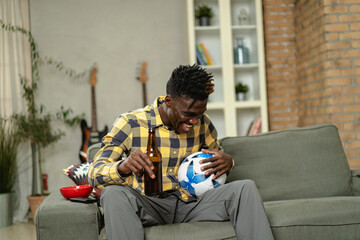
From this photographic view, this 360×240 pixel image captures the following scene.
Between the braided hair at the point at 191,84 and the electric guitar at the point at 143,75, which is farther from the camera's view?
the electric guitar at the point at 143,75

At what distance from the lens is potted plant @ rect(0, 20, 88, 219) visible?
4.28 meters

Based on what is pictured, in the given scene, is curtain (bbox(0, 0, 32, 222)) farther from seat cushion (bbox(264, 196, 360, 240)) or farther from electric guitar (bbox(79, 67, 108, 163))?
seat cushion (bbox(264, 196, 360, 240))

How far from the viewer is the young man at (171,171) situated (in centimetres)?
178

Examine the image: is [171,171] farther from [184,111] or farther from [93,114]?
[93,114]

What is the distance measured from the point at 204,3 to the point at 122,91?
132 cm

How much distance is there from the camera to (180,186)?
7.07ft

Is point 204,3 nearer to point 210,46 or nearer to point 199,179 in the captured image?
point 210,46

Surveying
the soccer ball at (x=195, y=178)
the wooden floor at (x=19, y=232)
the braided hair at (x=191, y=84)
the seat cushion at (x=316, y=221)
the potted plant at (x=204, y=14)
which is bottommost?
→ the wooden floor at (x=19, y=232)

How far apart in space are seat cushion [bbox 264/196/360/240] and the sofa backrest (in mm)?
400

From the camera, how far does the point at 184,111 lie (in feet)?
6.70

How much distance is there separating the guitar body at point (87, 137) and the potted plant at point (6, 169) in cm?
67

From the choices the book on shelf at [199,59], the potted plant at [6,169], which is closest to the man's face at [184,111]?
the book on shelf at [199,59]

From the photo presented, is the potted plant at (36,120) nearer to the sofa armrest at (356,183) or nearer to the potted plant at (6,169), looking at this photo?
the potted plant at (6,169)

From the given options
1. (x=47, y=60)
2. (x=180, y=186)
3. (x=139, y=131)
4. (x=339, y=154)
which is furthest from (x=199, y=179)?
(x=47, y=60)
